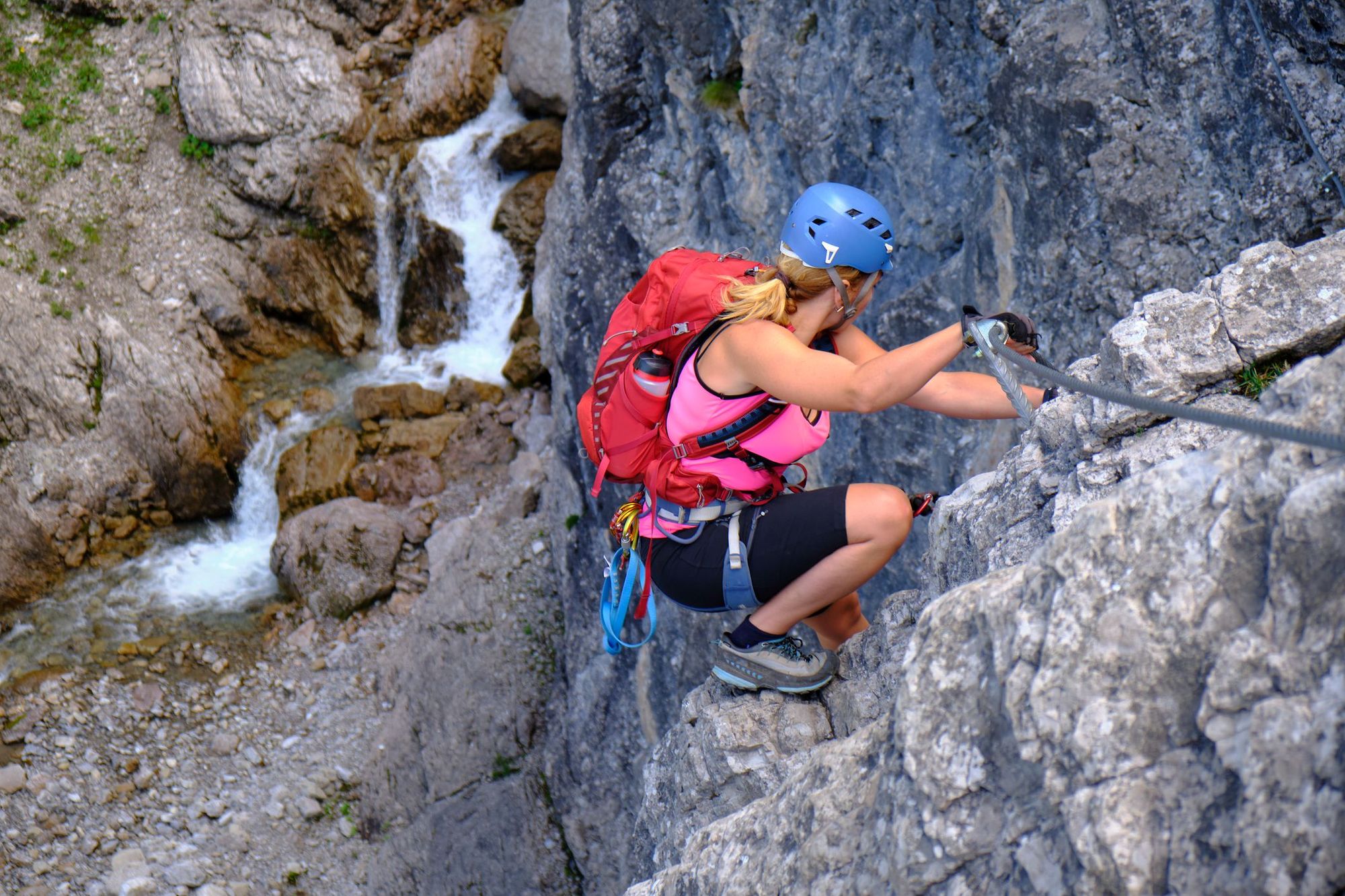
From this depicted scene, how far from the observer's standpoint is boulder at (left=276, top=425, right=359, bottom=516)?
1465 centimetres

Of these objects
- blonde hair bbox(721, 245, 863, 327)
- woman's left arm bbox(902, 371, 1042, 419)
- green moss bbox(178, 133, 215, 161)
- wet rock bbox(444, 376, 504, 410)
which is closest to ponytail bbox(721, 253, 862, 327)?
blonde hair bbox(721, 245, 863, 327)

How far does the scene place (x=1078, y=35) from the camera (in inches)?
221

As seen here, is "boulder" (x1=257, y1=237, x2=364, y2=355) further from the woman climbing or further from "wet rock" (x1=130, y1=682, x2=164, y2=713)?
the woman climbing

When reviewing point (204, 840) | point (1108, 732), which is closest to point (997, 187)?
point (1108, 732)

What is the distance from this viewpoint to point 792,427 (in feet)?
14.8

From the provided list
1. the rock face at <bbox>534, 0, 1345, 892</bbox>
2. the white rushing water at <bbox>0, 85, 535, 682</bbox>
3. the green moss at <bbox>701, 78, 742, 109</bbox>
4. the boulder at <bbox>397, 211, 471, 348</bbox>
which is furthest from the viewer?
the boulder at <bbox>397, 211, 471, 348</bbox>

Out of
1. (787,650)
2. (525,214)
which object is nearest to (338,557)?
(525,214)

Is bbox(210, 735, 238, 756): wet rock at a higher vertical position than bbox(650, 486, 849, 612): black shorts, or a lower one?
lower

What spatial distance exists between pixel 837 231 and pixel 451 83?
13.9 metres

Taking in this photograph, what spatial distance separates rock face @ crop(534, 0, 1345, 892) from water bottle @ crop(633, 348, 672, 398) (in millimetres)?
2739

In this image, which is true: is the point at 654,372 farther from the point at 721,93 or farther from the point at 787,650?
the point at 721,93

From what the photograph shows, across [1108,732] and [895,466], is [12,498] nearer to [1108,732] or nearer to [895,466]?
[895,466]

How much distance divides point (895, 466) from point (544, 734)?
5.99 m

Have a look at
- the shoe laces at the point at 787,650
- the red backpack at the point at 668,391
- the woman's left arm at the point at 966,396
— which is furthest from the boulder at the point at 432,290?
the woman's left arm at the point at 966,396
